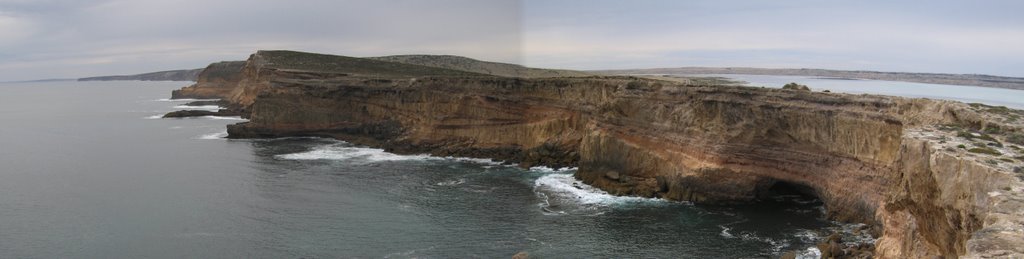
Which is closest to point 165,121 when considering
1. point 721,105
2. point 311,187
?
point 311,187

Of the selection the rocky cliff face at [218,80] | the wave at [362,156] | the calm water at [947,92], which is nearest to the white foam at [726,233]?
the calm water at [947,92]

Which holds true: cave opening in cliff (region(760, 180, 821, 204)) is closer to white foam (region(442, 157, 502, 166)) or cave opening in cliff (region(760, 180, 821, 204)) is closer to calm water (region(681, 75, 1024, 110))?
calm water (region(681, 75, 1024, 110))

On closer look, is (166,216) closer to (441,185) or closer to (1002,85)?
(441,185)

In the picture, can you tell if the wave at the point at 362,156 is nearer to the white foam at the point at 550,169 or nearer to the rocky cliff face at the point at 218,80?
the white foam at the point at 550,169

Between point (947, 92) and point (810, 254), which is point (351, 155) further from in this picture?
point (947, 92)

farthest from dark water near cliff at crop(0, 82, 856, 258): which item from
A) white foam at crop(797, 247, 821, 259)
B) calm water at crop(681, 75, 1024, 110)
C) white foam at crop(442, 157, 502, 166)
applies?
calm water at crop(681, 75, 1024, 110)
